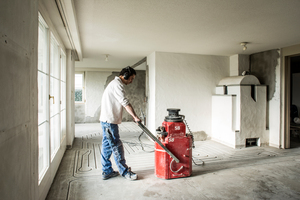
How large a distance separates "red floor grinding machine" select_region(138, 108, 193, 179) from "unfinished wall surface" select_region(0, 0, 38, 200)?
5.36ft

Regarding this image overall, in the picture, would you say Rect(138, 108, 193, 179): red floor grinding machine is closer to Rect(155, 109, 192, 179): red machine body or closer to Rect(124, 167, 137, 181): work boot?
Rect(155, 109, 192, 179): red machine body

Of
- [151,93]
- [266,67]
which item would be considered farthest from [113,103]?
[266,67]

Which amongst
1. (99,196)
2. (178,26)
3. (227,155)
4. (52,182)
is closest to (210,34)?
(178,26)

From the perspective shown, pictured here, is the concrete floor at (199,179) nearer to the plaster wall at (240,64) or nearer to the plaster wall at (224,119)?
the plaster wall at (224,119)

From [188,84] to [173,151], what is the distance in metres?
2.75

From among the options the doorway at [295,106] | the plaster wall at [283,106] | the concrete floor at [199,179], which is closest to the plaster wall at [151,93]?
the concrete floor at [199,179]

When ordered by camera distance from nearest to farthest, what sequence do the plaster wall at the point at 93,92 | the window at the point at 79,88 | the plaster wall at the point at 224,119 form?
the plaster wall at the point at 224,119 < the plaster wall at the point at 93,92 < the window at the point at 79,88

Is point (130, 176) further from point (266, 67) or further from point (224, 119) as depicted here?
point (266, 67)

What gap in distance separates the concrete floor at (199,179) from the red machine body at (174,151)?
0.11 m

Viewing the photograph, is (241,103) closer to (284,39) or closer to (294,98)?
(284,39)

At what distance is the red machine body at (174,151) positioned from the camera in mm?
2736

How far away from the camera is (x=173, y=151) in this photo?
274 centimetres

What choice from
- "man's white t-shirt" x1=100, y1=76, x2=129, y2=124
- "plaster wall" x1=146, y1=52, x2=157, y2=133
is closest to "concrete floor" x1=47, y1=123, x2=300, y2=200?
"man's white t-shirt" x1=100, y1=76, x2=129, y2=124

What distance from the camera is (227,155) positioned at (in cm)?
398
